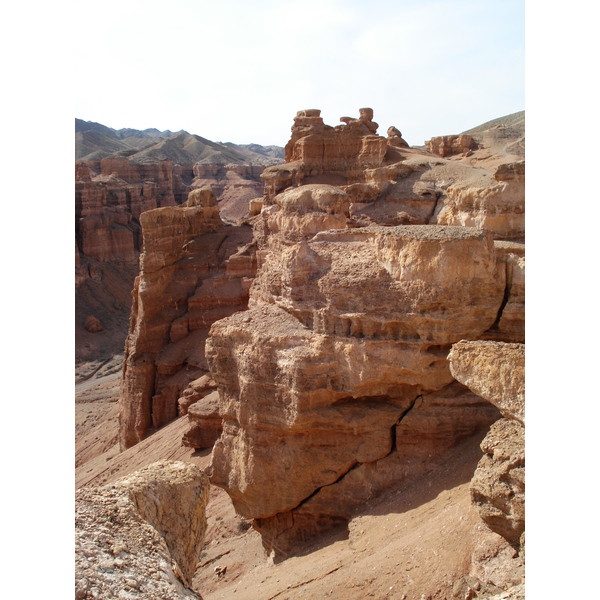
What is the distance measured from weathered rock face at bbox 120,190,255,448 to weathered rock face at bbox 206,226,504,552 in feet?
28.1

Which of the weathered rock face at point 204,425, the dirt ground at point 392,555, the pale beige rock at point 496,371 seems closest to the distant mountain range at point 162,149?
the weathered rock face at point 204,425

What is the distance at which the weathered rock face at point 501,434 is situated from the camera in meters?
5.38

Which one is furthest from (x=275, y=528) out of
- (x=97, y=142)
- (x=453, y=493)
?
(x=97, y=142)

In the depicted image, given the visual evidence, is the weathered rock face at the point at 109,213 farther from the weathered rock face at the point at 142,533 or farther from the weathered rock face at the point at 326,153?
the weathered rock face at the point at 142,533

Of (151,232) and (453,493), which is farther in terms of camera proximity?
(151,232)

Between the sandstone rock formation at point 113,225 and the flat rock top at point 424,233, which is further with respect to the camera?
the sandstone rock formation at point 113,225

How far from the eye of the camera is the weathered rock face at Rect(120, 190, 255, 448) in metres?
18.6

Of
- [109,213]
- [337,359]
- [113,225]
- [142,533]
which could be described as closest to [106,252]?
[113,225]

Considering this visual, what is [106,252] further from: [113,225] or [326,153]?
[326,153]

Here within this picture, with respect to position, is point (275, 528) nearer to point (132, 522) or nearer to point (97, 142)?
point (132, 522)

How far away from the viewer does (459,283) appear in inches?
319

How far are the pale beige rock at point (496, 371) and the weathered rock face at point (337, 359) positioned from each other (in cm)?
239

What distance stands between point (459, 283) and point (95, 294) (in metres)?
34.0
